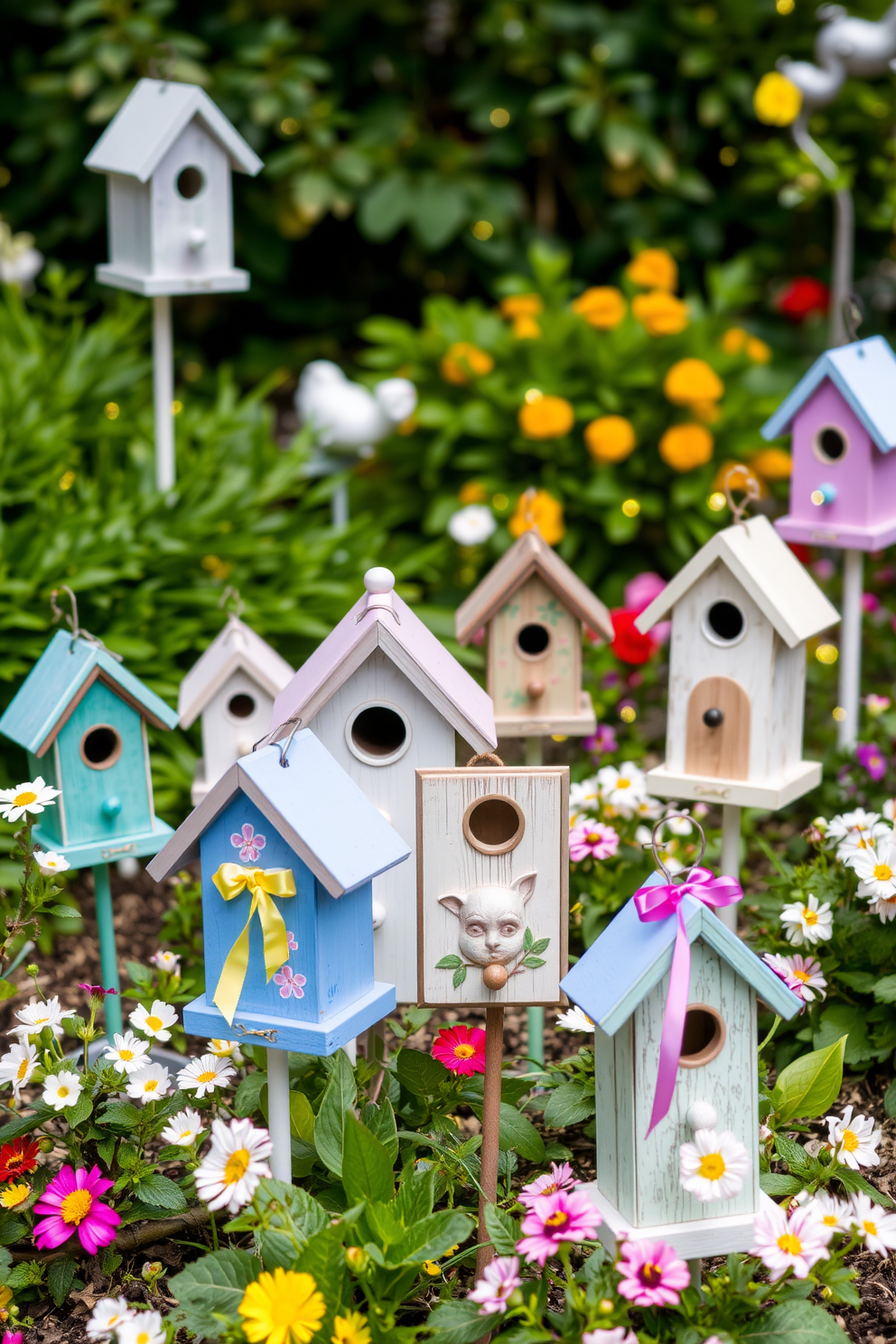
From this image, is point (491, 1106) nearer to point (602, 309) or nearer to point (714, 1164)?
point (714, 1164)

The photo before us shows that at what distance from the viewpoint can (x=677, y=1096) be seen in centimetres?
197

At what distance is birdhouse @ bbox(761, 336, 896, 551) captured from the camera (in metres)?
3.27

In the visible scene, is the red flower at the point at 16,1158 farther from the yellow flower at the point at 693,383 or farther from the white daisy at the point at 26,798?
the yellow flower at the point at 693,383

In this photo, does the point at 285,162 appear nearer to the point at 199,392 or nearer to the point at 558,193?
the point at 199,392

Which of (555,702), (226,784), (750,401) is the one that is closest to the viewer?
(226,784)

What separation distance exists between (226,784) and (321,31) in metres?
5.50

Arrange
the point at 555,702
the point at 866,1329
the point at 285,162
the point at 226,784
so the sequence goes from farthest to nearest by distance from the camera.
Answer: the point at 285,162 < the point at 555,702 < the point at 866,1329 < the point at 226,784

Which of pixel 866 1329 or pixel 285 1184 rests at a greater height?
pixel 285 1184

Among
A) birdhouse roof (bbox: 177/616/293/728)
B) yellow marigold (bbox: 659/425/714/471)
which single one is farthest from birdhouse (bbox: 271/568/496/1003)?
yellow marigold (bbox: 659/425/714/471)

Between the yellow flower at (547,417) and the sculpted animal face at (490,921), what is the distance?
115 inches

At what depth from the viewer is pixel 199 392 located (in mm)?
6281

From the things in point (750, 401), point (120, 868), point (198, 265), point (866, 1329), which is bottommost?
point (866, 1329)

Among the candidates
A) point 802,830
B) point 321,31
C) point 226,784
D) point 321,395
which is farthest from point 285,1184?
point 321,31

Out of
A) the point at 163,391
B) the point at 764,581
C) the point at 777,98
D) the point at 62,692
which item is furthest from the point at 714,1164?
the point at 777,98
